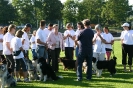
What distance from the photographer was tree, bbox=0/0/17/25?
64438 mm

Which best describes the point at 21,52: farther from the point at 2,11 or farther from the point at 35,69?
the point at 2,11

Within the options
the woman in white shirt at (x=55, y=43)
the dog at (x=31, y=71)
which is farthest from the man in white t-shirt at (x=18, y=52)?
the woman in white shirt at (x=55, y=43)

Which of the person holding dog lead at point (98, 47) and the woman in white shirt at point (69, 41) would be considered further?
the woman in white shirt at point (69, 41)

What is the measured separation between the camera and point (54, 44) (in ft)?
38.3

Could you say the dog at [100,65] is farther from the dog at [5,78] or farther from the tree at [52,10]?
the tree at [52,10]

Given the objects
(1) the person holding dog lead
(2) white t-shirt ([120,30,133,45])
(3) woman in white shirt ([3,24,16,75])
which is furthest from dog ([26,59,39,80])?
(2) white t-shirt ([120,30,133,45])

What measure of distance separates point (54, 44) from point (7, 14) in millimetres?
55355

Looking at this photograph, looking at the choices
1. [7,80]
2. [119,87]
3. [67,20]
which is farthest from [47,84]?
[67,20]

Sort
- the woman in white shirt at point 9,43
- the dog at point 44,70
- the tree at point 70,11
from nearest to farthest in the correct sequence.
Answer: the woman in white shirt at point 9,43, the dog at point 44,70, the tree at point 70,11

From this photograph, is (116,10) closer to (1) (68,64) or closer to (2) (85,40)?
(1) (68,64)

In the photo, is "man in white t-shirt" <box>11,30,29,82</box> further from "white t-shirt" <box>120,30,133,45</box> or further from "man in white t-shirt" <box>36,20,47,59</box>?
"white t-shirt" <box>120,30,133,45</box>

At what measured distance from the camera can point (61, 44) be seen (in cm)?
1184

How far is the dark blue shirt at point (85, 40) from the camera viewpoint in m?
9.52

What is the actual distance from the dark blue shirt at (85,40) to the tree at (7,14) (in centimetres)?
5630
